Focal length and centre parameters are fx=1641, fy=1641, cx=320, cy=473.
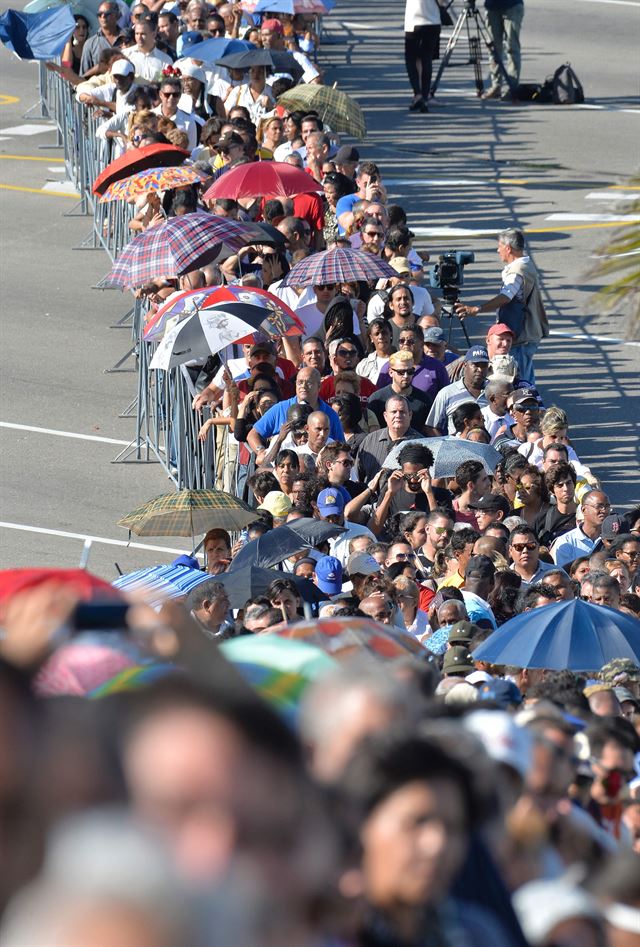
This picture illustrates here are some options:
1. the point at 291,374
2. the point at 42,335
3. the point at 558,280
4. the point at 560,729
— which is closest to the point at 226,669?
the point at 560,729

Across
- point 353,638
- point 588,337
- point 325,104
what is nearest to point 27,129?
point 325,104

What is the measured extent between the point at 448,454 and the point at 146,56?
9.87m

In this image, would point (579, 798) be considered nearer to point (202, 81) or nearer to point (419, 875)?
point (419, 875)

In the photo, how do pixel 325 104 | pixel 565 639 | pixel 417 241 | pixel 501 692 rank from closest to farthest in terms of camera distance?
pixel 501 692
pixel 565 639
pixel 325 104
pixel 417 241

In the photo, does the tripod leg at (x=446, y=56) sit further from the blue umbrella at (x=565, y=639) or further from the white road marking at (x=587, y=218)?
the blue umbrella at (x=565, y=639)

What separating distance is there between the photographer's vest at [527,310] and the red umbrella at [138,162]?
10.9 ft

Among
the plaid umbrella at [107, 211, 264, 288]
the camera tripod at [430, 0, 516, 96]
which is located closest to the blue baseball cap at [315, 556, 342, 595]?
the plaid umbrella at [107, 211, 264, 288]

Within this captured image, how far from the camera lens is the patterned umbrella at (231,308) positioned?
1132 cm

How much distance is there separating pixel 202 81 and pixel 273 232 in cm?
565

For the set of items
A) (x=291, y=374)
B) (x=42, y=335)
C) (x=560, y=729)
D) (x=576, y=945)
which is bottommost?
(x=42, y=335)

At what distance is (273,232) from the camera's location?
13.8 metres

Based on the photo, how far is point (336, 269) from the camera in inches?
508

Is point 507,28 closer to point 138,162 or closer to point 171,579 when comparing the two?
point 138,162

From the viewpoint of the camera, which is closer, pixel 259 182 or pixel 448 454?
pixel 448 454
